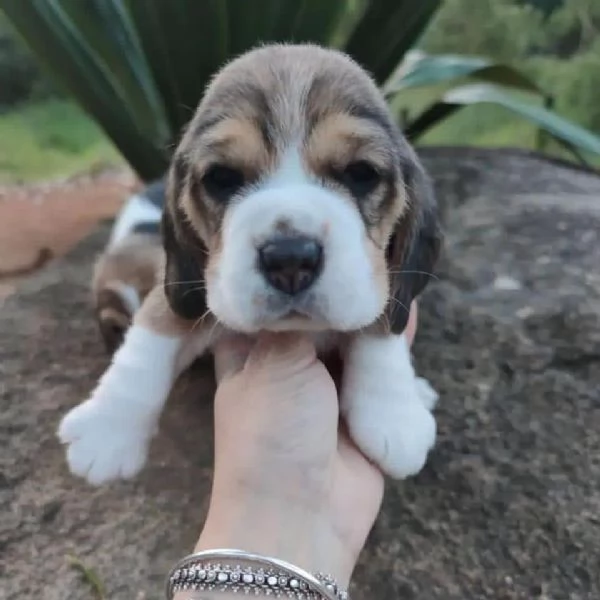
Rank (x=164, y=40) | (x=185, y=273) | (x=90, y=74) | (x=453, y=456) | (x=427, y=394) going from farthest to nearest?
(x=90, y=74) → (x=164, y=40) → (x=427, y=394) → (x=453, y=456) → (x=185, y=273)

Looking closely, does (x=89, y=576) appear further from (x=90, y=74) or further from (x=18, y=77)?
(x=18, y=77)

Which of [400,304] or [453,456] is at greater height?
[400,304]

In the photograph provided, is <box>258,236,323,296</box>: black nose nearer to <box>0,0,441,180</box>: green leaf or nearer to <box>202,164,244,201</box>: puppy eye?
<box>202,164,244,201</box>: puppy eye

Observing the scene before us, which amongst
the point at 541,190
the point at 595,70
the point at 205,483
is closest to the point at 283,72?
the point at 205,483

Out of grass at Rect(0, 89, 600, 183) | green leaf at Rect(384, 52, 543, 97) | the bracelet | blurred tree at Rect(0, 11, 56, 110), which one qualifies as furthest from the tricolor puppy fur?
blurred tree at Rect(0, 11, 56, 110)

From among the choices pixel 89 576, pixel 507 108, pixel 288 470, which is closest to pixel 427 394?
pixel 288 470
